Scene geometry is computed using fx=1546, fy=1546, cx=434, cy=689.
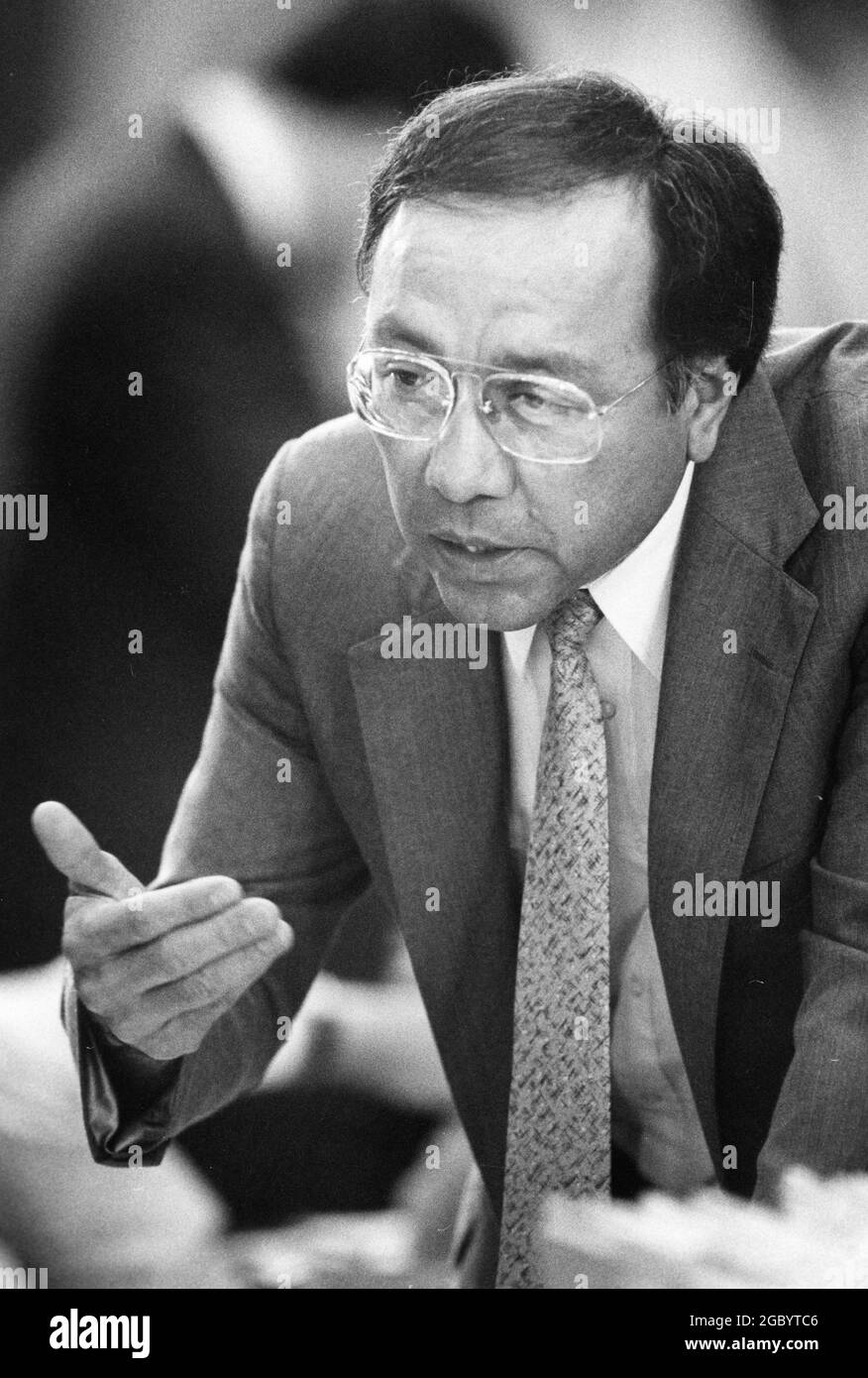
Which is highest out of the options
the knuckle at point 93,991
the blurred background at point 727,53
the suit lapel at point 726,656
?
the blurred background at point 727,53

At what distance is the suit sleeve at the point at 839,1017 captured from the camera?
1671 millimetres

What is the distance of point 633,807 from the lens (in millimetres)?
1867

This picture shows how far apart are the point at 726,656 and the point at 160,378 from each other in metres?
0.84

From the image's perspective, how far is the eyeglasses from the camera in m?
1.61

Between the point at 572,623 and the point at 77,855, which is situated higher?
the point at 572,623

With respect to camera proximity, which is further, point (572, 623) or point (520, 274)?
point (572, 623)

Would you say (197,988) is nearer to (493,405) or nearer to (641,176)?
(493,405)

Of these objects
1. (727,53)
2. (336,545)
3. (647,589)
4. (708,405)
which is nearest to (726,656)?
(647,589)

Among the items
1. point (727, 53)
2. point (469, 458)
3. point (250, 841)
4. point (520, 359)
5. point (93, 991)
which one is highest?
point (727, 53)

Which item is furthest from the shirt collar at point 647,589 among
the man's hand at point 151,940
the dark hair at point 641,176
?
the man's hand at point 151,940

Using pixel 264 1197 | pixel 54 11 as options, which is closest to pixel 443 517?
pixel 54 11

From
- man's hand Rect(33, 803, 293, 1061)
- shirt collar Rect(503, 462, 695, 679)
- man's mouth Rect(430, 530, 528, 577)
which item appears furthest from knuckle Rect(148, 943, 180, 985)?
shirt collar Rect(503, 462, 695, 679)

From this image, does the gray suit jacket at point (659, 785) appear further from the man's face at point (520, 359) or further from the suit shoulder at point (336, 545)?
the man's face at point (520, 359)

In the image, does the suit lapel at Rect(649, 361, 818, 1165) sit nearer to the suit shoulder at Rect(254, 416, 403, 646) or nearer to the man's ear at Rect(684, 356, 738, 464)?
the man's ear at Rect(684, 356, 738, 464)
